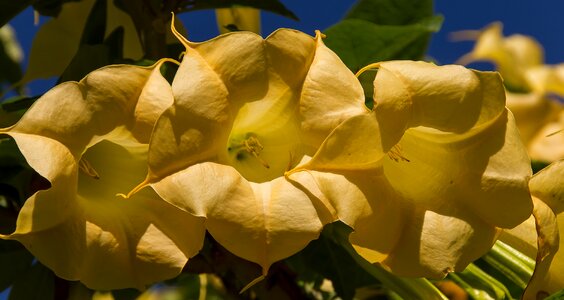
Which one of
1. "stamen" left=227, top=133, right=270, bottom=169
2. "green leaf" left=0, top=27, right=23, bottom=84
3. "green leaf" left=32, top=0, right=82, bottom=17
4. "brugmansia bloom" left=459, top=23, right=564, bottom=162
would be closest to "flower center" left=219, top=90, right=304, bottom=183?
"stamen" left=227, top=133, right=270, bottom=169

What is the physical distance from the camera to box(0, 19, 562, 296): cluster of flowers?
47 cm

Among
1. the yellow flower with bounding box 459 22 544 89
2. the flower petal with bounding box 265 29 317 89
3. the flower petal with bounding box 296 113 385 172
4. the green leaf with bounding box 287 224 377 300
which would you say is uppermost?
the flower petal with bounding box 265 29 317 89

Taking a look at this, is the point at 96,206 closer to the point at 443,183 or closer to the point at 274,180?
the point at 274,180

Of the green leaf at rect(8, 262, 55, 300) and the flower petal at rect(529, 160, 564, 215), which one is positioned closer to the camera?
the flower petal at rect(529, 160, 564, 215)

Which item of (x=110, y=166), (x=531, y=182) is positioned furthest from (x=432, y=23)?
(x=110, y=166)

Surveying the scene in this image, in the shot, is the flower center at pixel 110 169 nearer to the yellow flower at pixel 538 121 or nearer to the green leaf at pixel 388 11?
the green leaf at pixel 388 11

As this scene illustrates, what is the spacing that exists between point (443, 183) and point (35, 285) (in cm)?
39

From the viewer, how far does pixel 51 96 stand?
0.47 meters

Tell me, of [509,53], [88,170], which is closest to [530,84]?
[509,53]

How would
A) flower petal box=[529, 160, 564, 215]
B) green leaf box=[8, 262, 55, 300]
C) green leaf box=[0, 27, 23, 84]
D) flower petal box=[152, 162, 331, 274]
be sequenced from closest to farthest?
flower petal box=[152, 162, 331, 274]
flower petal box=[529, 160, 564, 215]
green leaf box=[8, 262, 55, 300]
green leaf box=[0, 27, 23, 84]

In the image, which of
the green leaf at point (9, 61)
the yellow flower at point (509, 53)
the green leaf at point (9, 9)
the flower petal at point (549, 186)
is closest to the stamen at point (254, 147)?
the flower petal at point (549, 186)

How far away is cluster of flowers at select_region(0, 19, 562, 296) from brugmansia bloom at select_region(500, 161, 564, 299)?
0.04 meters

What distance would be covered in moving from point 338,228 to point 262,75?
18cm

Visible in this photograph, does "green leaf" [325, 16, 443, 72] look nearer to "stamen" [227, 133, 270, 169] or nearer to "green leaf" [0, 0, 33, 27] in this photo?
"stamen" [227, 133, 270, 169]
